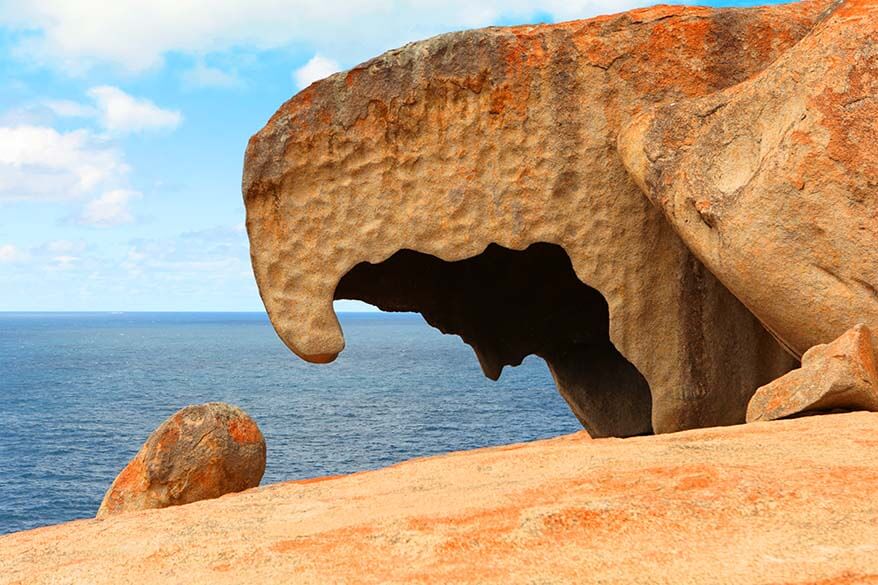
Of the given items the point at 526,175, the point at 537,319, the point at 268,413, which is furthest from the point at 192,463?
the point at 268,413

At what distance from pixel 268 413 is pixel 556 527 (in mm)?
45266

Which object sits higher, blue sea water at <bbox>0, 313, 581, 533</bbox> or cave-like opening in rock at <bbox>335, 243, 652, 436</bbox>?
cave-like opening in rock at <bbox>335, 243, 652, 436</bbox>

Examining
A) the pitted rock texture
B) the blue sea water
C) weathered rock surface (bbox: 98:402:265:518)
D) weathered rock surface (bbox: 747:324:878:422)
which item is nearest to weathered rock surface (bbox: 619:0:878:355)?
weathered rock surface (bbox: 747:324:878:422)

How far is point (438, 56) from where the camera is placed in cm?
991

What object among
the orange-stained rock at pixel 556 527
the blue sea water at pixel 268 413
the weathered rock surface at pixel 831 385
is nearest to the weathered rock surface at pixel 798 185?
the weathered rock surface at pixel 831 385

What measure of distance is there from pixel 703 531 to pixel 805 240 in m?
4.28

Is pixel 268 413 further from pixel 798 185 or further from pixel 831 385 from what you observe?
pixel 831 385

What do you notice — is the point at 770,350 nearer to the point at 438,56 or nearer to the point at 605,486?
the point at 438,56

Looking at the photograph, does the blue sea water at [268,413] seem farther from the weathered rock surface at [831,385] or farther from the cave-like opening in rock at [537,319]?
the weathered rock surface at [831,385]

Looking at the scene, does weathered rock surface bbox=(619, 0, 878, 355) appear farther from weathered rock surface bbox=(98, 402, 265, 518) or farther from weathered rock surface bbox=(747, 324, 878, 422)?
weathered rock surface bbox=(98, 402, 265, 518)

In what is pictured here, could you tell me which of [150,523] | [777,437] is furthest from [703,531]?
[150,523]

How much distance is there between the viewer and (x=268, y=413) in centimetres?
4888

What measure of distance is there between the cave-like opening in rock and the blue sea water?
17775 millimetres

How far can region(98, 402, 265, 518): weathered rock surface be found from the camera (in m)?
10.1
